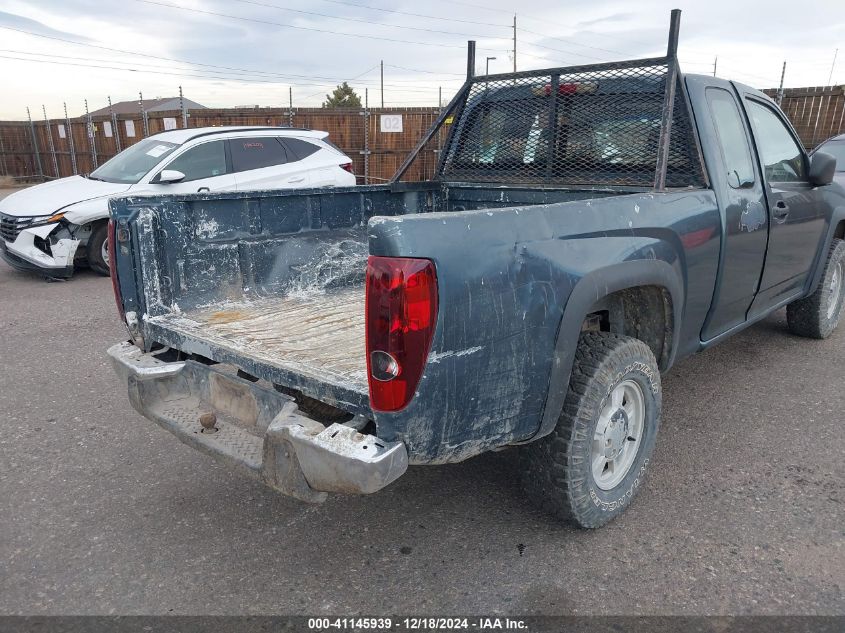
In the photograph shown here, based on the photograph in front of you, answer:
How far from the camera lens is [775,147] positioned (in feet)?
13.4

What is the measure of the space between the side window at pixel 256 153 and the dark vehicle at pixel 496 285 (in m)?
4.88

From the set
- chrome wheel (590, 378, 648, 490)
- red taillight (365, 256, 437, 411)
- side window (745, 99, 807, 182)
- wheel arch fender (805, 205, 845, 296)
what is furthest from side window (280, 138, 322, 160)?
red taillight (365, 256, 437, 411)

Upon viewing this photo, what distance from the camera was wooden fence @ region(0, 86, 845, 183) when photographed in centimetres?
1426

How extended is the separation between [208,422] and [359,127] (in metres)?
14.5

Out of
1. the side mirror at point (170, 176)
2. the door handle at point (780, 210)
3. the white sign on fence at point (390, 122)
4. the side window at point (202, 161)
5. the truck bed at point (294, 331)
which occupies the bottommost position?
the truck bed at point (294, 331)

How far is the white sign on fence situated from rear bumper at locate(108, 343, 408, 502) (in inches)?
548

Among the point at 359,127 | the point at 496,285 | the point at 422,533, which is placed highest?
the point at 359,127

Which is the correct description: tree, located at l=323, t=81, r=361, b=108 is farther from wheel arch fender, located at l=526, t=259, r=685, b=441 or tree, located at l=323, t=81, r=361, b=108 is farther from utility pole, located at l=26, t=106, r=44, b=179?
wheel arch fender, located at l=526, t=259, r=685, b=441

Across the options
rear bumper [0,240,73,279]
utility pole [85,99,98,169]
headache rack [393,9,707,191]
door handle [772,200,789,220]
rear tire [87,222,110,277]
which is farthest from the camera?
utility pole [85,99,98,169]

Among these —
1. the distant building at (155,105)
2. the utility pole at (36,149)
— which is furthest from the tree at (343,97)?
the utility pole at (36,149)

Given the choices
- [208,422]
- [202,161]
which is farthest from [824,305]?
[202,161]

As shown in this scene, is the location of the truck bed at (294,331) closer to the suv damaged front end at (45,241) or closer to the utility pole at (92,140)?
the suv damaged front end at (45,241)

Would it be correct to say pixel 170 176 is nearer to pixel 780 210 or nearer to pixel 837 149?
pixel 780 210

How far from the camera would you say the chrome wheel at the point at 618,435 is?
2.77 m
